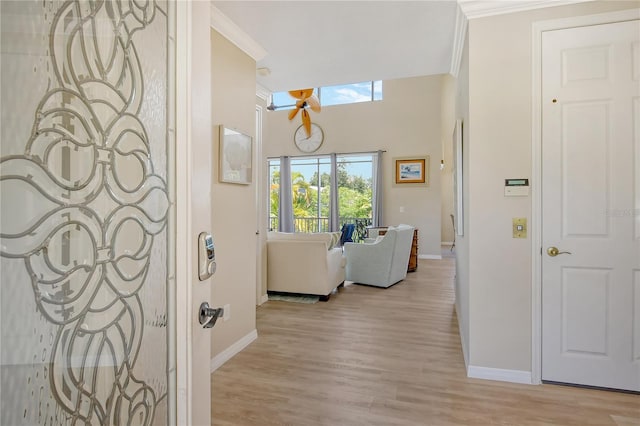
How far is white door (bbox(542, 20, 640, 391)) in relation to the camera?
2268 millimetres

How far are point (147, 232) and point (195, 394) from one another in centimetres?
44

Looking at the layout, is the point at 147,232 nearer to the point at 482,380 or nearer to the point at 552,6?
the point at 482,380

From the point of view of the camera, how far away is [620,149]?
89.6 inches

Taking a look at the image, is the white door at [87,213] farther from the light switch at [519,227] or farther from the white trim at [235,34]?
the light switch at [519,227]

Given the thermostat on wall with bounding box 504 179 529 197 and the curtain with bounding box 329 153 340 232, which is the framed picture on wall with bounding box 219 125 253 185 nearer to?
the thermostat on wall with bounding box 504 179 529 197

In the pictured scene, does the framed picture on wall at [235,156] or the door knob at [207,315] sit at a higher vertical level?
the framed picture on wall at [235,156]

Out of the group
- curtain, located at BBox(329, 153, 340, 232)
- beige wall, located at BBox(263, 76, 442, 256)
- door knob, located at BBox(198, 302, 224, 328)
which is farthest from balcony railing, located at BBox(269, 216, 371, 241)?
door knob, located at BBox(198, 302, 224, 328)

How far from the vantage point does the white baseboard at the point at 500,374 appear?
7.98ft

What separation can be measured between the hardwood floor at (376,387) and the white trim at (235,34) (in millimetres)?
2656

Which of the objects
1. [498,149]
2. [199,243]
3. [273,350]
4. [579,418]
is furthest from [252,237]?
[579,418]

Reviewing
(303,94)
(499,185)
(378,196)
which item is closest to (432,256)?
(378,196)

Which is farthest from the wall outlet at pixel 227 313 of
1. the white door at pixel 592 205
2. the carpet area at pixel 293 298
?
the white door at pixel 592 205

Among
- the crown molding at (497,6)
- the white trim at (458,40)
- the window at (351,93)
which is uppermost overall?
the window at (351,93)

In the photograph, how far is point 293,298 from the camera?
15.3 ft
